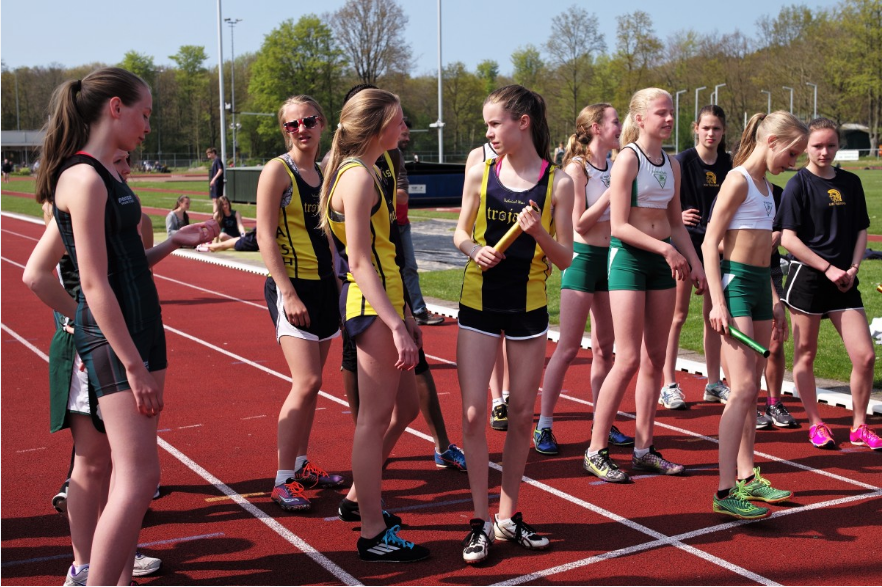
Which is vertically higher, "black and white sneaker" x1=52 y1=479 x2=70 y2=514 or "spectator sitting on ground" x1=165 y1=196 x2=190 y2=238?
"spectator sitting on ground" x1=165 y1=196 x2=190 y2=238

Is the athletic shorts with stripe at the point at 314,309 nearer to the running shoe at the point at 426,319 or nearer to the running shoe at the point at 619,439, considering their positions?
the running shoe at the point at 619,439

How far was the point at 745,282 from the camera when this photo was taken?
464 centimetres

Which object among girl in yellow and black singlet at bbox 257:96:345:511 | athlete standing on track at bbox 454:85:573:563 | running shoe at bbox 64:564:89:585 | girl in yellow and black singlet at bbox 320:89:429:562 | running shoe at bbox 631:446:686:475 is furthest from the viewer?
running shoe at bbox 631:446:686:475

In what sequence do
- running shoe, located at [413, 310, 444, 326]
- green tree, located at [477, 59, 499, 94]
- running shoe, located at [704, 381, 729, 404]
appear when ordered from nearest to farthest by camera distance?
running shoe, located at [704, 381, 729, 404]
running shoe, located at [413, 310, 444, 326]
green tree, located at [477, 59, 499, 94]

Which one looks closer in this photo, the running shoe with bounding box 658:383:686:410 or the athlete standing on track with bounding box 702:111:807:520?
the athlete standing on track with bounding box 702:111:807:520

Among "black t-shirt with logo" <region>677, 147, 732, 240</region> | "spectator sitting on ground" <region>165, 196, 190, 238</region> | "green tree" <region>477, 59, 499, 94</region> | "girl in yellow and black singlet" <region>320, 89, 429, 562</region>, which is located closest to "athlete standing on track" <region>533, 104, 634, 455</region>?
"black t-shirt with logo" <region>677, 147, 732, 240</region>

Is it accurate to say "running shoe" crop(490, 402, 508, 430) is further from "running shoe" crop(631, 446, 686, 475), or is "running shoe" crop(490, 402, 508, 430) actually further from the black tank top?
the black tank top

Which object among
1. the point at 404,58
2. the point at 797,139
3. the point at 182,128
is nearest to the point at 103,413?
the point at 797,139

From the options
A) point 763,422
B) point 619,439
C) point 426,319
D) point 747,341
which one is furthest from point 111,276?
point 426,319

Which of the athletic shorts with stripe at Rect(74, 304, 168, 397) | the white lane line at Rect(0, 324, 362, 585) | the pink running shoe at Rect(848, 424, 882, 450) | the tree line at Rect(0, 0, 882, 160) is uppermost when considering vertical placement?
the tree line at Rect(0, 0, 882, 160)

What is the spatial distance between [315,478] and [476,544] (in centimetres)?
138

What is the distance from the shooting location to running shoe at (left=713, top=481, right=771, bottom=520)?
14.4 ft

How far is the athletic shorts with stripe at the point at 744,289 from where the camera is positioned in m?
4.63

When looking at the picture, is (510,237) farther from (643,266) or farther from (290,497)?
(290,497)
